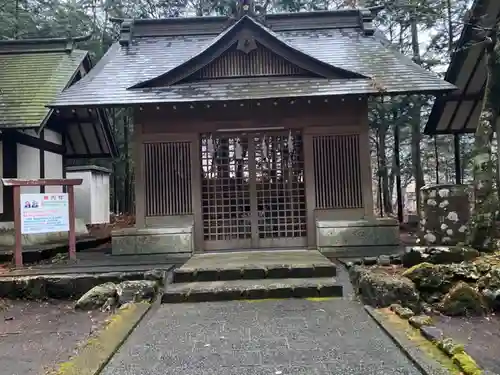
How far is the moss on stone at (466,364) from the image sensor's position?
3.23m

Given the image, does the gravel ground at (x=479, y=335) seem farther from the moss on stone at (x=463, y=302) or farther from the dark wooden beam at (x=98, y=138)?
the dark wooden beam at (x=98, y=138)

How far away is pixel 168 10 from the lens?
897 inches

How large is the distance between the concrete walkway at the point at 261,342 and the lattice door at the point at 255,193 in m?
4.09

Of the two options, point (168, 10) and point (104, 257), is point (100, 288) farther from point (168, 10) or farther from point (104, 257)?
point (168, 10)

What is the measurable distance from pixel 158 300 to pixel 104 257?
3601 mm

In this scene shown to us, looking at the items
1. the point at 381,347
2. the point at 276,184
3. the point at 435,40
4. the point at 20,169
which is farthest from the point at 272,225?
the point at 435,40

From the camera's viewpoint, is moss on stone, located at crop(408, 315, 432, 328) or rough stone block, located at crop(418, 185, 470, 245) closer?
moss on stone, located at crop(408, 315, 432, 328)

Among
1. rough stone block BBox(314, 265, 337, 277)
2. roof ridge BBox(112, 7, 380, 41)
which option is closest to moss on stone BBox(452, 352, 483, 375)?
rough stone block BBox(314, 265, 337, 277)

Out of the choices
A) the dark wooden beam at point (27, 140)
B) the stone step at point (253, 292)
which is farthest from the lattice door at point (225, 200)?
the dark wooden beam at point (27, 140)

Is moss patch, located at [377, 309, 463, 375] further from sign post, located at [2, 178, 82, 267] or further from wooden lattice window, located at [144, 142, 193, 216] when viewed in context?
sign post, located at [2, 178, 82, 267]

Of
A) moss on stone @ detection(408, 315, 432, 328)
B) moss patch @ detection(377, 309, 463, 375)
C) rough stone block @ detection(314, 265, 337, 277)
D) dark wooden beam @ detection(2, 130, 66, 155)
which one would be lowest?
moss patch @ detection(377, 309, 463, 375)

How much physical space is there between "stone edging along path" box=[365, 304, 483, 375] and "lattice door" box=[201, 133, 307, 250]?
15.2ft

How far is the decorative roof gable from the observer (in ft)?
31.6

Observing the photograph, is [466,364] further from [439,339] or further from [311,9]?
[311,9]
